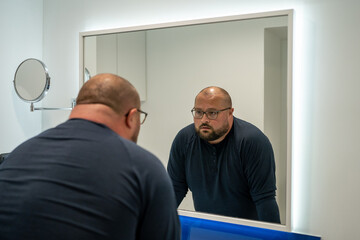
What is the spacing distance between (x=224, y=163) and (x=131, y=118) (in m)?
0.68

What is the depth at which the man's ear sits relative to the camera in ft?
3.16

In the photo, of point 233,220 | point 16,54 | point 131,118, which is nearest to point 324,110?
point 233,220

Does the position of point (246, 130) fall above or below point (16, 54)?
below

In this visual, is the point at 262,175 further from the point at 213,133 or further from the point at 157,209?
the point at 157,209

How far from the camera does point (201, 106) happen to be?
1.59 metres

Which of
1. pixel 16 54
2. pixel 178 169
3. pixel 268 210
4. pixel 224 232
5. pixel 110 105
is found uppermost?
pixel 16 54

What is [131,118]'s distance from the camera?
0.97 m

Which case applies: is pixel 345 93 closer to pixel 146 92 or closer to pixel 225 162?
pixel 225 162

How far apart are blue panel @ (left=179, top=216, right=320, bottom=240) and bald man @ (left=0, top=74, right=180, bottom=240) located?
73 cm

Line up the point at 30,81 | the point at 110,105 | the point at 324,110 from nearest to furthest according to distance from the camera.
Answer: the point at 110,105, the point at 324,110, the point at 30,81

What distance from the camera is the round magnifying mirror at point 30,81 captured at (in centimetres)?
187

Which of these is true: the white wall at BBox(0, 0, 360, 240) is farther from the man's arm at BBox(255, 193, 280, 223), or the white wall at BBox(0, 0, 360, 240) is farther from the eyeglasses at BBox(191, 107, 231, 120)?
the eyeglasses at BBox(191, 107, 231, 120)

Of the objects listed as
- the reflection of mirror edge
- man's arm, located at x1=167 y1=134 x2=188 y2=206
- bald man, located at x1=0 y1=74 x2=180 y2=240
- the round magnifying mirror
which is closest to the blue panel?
the reflection of mirror edge

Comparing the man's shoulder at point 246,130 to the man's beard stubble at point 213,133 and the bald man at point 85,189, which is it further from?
the bald man at point 85,189
